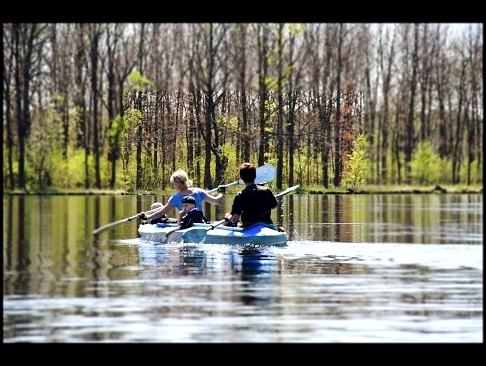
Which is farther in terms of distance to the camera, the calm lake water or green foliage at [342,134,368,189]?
green foliage at [342,134,368,189]

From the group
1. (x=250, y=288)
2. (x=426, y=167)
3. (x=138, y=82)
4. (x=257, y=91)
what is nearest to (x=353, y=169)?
(x=257, y=91)

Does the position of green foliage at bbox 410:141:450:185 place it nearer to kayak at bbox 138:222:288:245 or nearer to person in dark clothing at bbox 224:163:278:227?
kayak at bbox 138:222:288:245

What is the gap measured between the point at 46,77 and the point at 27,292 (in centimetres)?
3497

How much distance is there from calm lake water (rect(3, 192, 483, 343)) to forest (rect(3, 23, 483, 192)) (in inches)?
156

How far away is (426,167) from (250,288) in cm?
3309

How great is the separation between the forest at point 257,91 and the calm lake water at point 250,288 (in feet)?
13.0

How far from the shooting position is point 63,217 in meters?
26.3

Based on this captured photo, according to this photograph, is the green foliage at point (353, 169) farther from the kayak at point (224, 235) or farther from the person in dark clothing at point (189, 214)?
the kayak at point (224, 235)

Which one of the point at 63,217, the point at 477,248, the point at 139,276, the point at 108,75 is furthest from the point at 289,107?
the point at 108,75

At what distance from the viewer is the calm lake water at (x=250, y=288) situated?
958 centimetres

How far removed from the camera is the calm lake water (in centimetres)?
958

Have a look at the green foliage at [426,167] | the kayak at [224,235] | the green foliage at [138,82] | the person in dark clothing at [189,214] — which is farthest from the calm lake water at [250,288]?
the green foliage at [426,167]

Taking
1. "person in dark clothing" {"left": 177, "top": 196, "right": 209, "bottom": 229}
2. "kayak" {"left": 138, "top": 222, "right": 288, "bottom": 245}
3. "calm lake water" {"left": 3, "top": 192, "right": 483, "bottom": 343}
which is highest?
"person in dark clothing" {"left": 177, "top": 196, "right": 209, "bottom": 229}

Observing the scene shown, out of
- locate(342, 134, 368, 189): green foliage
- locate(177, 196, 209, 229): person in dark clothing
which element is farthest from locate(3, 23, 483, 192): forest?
locate(177, 196, 209, 229): person in dark clothing
